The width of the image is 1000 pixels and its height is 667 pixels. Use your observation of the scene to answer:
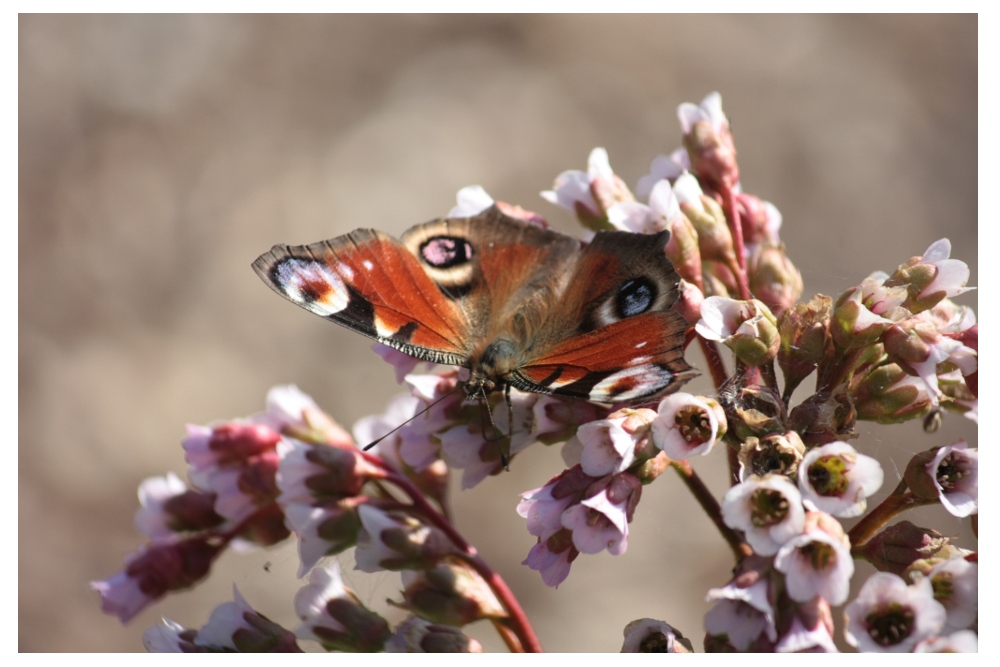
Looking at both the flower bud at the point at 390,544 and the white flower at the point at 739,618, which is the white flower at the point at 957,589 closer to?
the white flower at the point at 739,618

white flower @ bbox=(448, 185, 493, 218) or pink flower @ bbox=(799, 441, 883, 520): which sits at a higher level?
white flower @ bbox=(448, 185, 493, 218)

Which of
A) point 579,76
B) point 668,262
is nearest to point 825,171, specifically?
point 579,76

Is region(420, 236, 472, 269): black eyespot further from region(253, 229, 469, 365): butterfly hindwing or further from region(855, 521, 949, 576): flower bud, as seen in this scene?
region(855, 521, 949, 576): flower bud

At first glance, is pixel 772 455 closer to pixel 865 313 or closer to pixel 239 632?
pixel 865 313

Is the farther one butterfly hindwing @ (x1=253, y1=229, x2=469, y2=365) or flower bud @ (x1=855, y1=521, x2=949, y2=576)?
butterfly hindwing @ (x1=253, y1=229, x2=469, y2=365)

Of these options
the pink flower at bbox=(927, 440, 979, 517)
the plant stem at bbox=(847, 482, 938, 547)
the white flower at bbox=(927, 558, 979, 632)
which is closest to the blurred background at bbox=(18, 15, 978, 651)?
the plant stem at bbox=(847, 482, 938, 547)

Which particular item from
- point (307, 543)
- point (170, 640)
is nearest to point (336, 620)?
point (307, 543)
